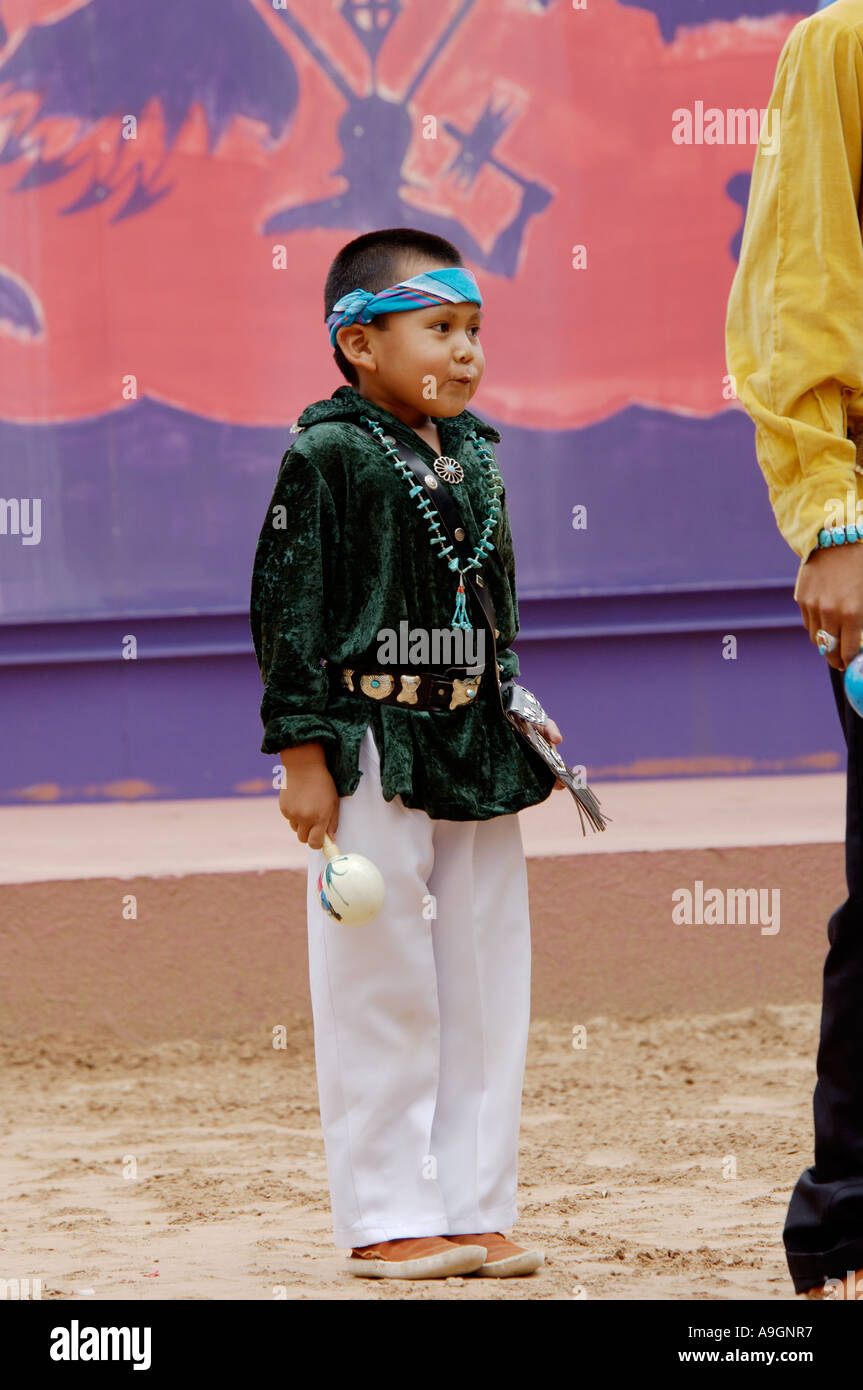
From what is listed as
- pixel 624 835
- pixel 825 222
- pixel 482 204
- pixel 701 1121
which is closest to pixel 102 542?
pixel 482 204

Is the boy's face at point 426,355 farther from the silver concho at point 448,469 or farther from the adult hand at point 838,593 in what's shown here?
the adult hand at point 838,593

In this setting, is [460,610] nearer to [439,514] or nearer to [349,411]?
[439,514]

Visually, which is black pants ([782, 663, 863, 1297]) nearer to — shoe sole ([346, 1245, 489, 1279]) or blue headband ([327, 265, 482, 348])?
shoe sole ([346, 1245, 489, 1279])

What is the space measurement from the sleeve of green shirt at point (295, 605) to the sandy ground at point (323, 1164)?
0.84 m

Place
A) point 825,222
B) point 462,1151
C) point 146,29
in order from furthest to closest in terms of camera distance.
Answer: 1. point 146,29
2. point 462,1151
3. point 825,222

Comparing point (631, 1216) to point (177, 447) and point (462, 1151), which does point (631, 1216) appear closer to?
point (462, 1151)

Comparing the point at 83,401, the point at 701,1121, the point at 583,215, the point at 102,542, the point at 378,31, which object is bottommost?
the point at 701,1121

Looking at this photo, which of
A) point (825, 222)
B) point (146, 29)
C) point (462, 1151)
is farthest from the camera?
point (146, 29)

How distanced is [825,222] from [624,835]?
2984 millimetres

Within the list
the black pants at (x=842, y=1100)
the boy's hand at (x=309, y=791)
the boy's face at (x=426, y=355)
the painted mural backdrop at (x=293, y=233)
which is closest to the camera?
the black pants at (x=842, y=1100)

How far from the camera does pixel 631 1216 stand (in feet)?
11.1

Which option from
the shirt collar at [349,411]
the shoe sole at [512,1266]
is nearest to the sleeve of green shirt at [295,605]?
the shirt collar at [349,411]

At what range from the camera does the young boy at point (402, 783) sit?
9.09ft

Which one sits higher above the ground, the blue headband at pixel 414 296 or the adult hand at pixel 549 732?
the blue headband at pixel 414 296
